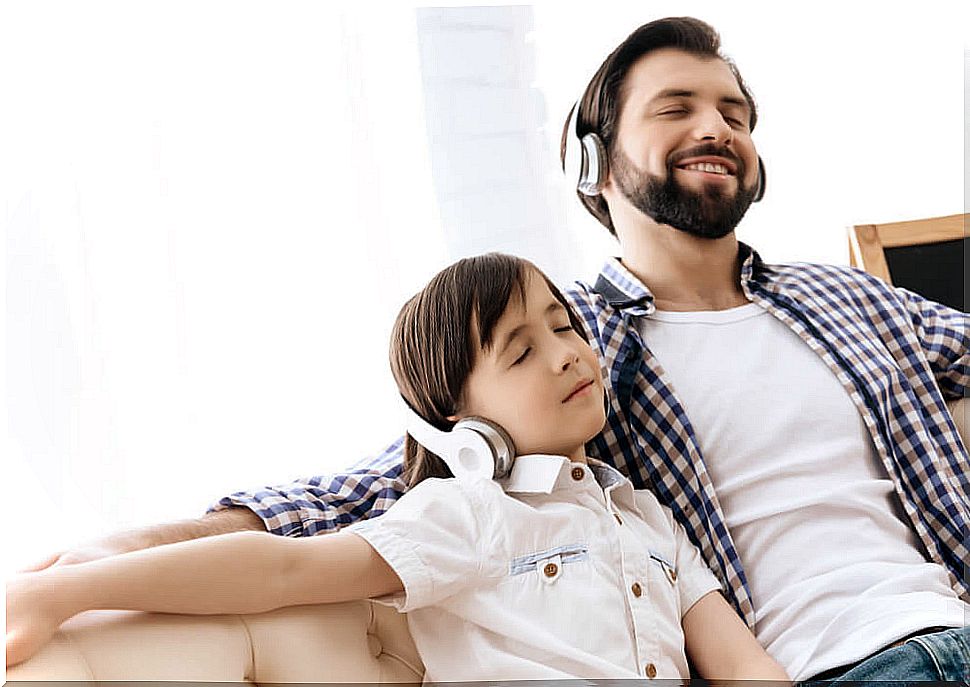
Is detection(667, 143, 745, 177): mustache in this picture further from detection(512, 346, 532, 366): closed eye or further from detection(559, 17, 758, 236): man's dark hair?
detection(512, 346, 532, 366): closed eye

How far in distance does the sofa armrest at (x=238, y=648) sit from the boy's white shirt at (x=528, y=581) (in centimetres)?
4

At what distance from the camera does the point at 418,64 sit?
72.4 inches

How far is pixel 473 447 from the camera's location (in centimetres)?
107

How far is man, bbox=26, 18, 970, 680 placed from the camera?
1.14 m

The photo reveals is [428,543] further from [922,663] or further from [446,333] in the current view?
[922,663]

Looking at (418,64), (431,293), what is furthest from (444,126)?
(431,293)

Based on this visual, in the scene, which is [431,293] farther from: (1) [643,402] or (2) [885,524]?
(2) [885,524]

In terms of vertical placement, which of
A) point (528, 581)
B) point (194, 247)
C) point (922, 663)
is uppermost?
point (194, 247)

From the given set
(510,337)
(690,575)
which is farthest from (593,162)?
(690,575)

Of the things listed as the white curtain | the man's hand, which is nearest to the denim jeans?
the man's hand

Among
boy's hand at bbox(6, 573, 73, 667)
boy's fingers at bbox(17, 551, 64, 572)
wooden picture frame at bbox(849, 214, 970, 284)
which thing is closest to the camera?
boy's hand at bbox(6, 573, 73, 667)

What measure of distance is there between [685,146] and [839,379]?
40 cm

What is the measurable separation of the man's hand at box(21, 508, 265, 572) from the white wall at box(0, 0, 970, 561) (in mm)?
436

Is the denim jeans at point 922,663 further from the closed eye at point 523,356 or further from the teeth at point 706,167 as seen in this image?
the teeth at point 706,167
